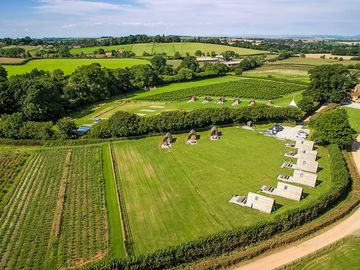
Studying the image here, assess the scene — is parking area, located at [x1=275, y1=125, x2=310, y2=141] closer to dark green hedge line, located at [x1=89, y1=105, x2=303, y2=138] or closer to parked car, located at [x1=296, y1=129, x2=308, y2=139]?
parked car, located at [x1=296, y1=129, x2=308, y2=139]

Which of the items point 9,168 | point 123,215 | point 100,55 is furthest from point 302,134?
point 100,55

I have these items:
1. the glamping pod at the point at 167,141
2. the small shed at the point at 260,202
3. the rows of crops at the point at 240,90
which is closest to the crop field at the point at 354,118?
the rows of crops at the point at 240,90

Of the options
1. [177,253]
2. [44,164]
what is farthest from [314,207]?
[44,164]

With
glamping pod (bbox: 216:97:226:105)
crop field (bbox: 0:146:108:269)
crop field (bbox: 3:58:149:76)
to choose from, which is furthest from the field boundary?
crop field (bbox: 3:58:149:76)

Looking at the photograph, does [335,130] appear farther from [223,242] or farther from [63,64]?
[63,64]

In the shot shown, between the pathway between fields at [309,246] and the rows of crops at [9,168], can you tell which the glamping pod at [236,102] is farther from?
the rows of crops at [9,168]

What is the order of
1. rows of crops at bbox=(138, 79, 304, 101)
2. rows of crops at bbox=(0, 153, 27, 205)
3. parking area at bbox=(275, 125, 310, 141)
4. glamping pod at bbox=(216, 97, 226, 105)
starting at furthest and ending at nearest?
rows of crops at bbox=(138, 79, 304, 101) < glamping pod at bbox=(216, 97, 226, 105) < parking area at bbox=(275, 125, 310, 141) < rows of crops at bbox=(0, 153, 27, 205)

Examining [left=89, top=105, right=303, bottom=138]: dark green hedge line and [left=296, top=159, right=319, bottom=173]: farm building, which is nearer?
[left=296, top=159, right=319, bottom=173]: farm building
